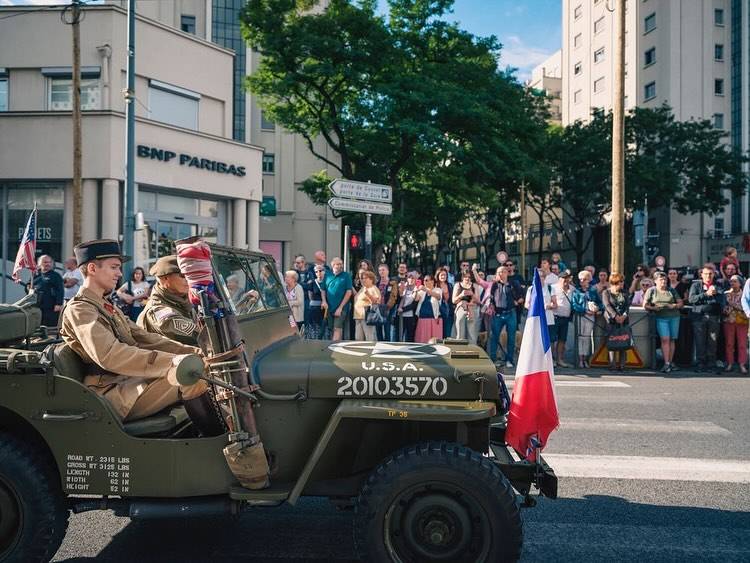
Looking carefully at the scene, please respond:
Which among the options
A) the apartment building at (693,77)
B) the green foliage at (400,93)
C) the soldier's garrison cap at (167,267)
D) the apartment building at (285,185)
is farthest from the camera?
the apartment building at (693,77)

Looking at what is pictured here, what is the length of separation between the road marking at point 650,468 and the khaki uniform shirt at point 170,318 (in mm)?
3147

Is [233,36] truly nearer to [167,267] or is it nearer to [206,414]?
[167,267]

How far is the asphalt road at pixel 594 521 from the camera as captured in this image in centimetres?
384

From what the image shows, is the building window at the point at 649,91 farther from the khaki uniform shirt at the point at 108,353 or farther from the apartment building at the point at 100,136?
the khaki uniform shirt at the point at 108,353

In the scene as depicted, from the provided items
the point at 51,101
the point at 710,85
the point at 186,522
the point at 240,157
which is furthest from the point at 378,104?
the point at 710,85

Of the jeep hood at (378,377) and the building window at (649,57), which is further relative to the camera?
the building window at (649,57)

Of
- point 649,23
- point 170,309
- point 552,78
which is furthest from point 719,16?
point 170,309

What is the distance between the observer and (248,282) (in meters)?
4.22

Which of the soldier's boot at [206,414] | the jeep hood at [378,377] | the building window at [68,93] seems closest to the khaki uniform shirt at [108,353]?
the soldier's boot at [206,414]

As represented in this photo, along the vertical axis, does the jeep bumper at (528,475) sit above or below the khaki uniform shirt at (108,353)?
below

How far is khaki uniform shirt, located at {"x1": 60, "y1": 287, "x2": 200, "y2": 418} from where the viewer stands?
3461 mm

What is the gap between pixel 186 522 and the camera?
4.38 meters

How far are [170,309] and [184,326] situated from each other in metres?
0.22

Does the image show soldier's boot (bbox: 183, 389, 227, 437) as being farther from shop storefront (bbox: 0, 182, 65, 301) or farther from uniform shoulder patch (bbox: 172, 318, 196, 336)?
shop storefront (bbox: 0, 182, 65, 301)
